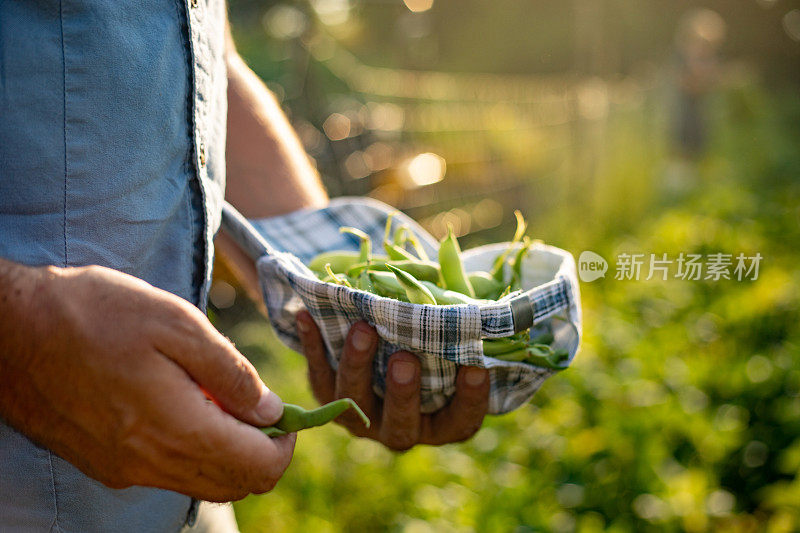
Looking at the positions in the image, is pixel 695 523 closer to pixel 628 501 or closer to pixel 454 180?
pixel 628 501

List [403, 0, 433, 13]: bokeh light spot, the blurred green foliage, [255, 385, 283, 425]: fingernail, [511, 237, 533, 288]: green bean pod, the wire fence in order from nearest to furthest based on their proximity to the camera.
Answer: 1. [255, 385, 283, 425]: fingernail
2. [511, 237, 533, 288]: green bean pod
3. the blurred green foliage
4. the wire fence
5. [403, 0, 433, 13]: bokeh light spot

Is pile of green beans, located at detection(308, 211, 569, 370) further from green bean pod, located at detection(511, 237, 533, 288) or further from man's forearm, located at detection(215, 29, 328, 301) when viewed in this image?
man's forearm, located at detection(215, 29, 328, 301)

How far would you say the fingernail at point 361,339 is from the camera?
1.17m

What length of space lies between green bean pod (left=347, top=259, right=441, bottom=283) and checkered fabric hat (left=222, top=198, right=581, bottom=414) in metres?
0.10

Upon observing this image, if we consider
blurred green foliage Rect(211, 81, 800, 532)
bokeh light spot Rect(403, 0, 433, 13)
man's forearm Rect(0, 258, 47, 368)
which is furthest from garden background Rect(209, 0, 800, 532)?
man's forearm Rect(0, 258, 47, 368)

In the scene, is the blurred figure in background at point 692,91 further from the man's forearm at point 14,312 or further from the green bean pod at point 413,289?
the man's forearm at point 14,312

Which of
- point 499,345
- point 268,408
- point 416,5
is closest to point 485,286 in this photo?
point 499,345

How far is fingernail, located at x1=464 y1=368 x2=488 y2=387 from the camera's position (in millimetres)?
1171

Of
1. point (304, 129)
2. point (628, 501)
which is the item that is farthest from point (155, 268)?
point (304, 129)

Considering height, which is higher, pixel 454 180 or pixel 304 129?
pixel 304 129

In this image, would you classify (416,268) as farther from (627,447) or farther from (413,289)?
(627,447)

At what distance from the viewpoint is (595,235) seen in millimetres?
6012

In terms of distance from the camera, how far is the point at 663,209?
6.86 meters

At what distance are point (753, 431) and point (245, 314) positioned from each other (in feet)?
13.1
